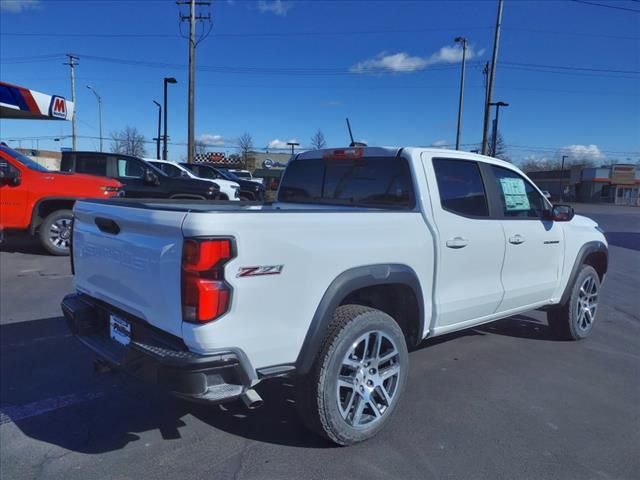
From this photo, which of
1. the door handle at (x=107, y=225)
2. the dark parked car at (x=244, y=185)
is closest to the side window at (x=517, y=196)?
the door handle at (x=107, y=225)

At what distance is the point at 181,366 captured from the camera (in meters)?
2.38

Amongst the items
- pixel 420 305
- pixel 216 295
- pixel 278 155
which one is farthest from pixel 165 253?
pixel 278 155

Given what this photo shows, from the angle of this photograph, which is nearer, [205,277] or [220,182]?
[205,277]

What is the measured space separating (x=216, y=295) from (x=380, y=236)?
3.85 ft

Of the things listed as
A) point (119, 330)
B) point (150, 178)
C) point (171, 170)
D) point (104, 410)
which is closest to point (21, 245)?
point (150, 178)

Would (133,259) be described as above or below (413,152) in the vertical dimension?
below

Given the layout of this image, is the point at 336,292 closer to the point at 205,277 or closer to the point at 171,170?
the point at 205,277

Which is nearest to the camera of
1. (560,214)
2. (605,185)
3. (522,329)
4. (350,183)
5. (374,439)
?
(374,439)

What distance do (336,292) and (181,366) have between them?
0.94 m

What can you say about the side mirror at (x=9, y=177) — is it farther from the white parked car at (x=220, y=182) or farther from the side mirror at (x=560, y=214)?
the side mirror at (x=560, y=214)

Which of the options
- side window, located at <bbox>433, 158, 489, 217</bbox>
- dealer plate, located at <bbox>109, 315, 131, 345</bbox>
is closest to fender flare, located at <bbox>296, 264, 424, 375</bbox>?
side window, located at <bbox>433, 158, 489, 217</bbox>

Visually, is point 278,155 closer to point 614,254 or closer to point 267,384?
point 614,254

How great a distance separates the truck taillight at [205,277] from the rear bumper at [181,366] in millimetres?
215

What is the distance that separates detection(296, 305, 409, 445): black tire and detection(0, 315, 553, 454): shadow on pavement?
0.82 ft
